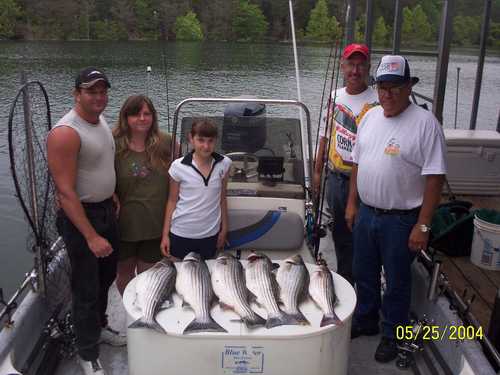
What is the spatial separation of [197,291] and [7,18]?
112 ft

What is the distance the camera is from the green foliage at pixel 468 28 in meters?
6.87

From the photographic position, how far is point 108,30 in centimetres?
2656

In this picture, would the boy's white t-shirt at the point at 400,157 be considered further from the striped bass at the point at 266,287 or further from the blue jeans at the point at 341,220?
the striped bass at the point at 266,287

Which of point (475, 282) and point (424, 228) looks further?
point (475, 282)

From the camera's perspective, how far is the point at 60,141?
2.43 m

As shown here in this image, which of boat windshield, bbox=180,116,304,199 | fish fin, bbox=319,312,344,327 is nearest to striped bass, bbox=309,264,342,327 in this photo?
fish fin, bbox=319,312,344,327

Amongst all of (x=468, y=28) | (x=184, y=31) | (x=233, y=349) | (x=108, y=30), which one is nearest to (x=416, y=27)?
(x=468, y=28)

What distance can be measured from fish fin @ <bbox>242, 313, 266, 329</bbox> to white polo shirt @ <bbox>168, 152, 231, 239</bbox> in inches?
31.6

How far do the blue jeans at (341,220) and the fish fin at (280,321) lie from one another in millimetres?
1319

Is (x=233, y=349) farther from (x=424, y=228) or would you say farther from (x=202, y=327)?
(x=424, y=228)

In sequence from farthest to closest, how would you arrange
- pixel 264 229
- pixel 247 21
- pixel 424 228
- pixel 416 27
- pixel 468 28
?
pixel 247 21
pixel 416 27
pixel 468 28
pixel 264 229
pixel 424 228

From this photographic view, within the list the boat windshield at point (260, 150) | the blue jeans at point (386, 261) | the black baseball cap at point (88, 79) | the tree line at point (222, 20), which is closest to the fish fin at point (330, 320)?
the blue jeans at point (386, 261)

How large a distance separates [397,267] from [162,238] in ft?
4.42

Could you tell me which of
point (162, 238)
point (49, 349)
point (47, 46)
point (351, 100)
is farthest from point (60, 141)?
point (47, 46)
